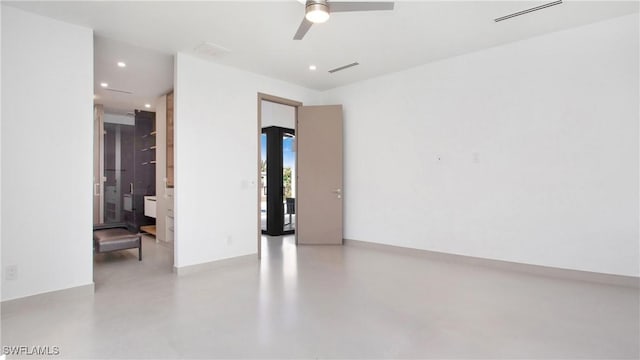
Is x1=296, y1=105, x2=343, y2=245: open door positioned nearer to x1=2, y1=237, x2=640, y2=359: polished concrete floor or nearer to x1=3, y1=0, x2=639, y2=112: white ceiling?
x1=3, y1=0, x2=639, y2=112: white ceiling

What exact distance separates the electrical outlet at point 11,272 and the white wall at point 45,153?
27 mm

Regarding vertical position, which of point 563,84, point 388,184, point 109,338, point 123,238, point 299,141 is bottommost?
point 109,338

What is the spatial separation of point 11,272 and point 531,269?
5.37m

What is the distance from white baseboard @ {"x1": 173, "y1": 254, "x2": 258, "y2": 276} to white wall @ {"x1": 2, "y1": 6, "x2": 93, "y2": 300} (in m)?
0.97

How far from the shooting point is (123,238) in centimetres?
462

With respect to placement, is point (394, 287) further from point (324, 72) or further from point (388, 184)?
point (324, 72)

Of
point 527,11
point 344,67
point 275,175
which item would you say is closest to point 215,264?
point 275,175

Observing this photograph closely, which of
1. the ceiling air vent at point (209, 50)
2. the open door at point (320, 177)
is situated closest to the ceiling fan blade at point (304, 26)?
the ceiling air vent at point (209, 50)

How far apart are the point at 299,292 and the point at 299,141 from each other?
3180mm

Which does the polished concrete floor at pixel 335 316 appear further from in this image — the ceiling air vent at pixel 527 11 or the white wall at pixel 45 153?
the ceiling air vent at pixel 527 11

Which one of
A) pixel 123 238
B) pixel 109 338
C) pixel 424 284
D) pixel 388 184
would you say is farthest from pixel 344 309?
pixel 123 238

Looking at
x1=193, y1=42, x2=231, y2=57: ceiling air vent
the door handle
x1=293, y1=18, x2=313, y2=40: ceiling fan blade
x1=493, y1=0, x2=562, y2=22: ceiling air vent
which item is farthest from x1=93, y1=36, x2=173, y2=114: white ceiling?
x1=493, y1=0, x2=562, y2=22: ceiling air vent

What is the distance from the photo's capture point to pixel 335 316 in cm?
274

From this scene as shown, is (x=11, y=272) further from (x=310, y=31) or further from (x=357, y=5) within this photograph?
(x=357, y=5)
